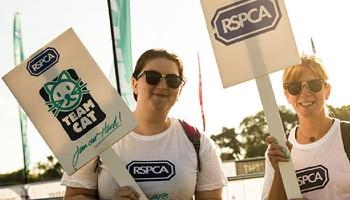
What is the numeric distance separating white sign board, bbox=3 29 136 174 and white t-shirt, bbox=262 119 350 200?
85 cm

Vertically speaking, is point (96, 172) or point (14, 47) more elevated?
point (14, 47)

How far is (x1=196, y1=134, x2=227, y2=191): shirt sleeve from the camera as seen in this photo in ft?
8.41

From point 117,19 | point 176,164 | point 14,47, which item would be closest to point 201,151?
point 176,164

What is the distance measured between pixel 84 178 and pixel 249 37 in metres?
1.05

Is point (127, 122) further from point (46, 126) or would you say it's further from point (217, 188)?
point (217, 188)

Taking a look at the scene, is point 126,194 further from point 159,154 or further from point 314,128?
point 314,128

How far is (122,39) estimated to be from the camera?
22.7 feet

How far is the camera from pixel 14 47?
35.6 feet

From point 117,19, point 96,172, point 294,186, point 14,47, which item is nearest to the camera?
point 294,186

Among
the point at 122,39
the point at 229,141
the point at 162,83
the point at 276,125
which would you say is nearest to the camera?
the point at 276,125

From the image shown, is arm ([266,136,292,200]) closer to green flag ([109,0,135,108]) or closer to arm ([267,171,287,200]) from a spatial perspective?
arm ([267,171,287,200])

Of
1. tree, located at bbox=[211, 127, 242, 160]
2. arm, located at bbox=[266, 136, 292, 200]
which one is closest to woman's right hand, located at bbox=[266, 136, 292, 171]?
arm, located at bbox=[266, 136, 292, 200]

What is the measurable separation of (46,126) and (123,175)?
459 millimetres

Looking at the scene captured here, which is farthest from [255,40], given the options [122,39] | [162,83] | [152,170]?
[122,39]
